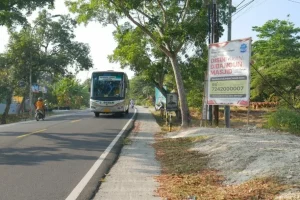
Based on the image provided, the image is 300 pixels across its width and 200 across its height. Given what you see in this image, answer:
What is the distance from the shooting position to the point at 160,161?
375 inches

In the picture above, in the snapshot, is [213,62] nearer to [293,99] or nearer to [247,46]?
[247,46]

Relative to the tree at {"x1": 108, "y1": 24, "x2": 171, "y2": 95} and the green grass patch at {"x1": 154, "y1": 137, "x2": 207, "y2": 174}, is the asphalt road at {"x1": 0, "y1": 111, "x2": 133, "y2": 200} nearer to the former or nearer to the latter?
the green grass patch at {"x1": 154, "y1": 137, "x2": 207, "y2": 174}

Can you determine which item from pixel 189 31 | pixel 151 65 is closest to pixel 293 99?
pixel 151 65

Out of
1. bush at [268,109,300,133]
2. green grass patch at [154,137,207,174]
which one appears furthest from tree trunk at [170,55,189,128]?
green grass patch at [154,137,207,174]

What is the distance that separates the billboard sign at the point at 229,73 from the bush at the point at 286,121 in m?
2.51

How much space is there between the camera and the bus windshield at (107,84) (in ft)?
87.7

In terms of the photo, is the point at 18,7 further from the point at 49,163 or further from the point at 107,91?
the point at 49,163

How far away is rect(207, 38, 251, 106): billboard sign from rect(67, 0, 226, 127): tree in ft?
6.73

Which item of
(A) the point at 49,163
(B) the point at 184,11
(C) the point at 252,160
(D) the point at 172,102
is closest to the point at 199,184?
(C) the point at 252,160

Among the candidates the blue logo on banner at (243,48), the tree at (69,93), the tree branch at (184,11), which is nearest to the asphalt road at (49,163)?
the blue logo on banner at (243,48)

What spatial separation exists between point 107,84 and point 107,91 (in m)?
0.49

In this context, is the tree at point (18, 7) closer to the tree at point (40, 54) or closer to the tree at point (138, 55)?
the tree at point (138, 55)

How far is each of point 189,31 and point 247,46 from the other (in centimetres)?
333

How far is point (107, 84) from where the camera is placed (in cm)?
2678
